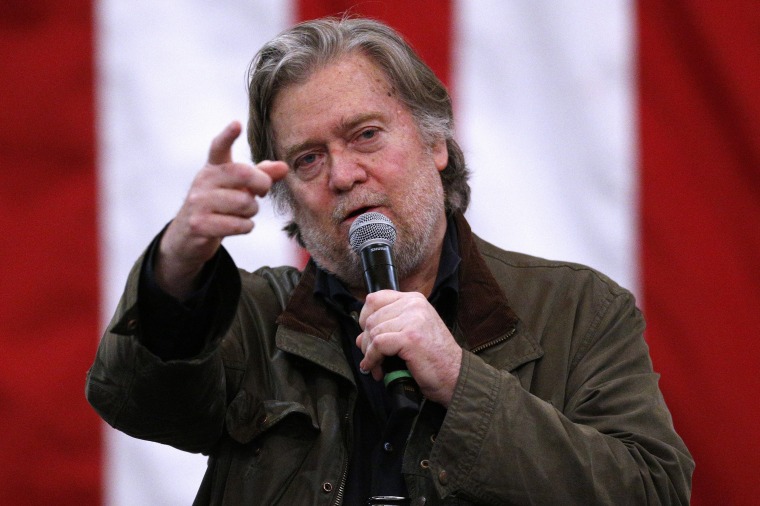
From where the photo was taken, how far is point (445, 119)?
2496 millimetres

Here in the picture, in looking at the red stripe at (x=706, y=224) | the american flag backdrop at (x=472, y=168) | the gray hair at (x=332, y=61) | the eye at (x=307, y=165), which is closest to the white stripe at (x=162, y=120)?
the american flag backdrop at (x=472, y=168)

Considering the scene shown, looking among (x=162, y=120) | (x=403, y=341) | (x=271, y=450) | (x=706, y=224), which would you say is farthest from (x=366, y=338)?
(x=706, y=224)

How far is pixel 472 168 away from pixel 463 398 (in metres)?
1.17

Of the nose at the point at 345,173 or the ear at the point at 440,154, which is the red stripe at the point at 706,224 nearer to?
the ear at the point at 440,154

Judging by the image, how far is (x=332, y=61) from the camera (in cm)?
230

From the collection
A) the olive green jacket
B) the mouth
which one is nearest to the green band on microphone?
the olive green jacket

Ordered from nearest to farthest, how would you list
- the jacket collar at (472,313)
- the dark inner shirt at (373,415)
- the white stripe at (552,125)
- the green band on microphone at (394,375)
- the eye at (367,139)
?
the green band on microphone at (394,375) < the dark inner shirt at (373,415) < the jacket collar at (472,313) < the eye at (367,139) < the white stripe at (552,125)

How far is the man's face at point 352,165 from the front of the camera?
7.17 ft

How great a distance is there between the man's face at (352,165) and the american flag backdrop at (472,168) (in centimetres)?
52

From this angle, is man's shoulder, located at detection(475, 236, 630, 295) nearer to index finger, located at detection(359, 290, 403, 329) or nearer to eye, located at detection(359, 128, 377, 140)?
eye, located at detection(359, 128, 377, 140)

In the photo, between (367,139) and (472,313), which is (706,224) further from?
(367,139)

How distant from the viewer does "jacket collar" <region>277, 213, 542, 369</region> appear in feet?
6.94

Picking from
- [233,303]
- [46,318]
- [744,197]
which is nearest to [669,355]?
[744,197]

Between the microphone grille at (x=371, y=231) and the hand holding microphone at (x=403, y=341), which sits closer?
the hand holding microphone at (x=403, y=341)
